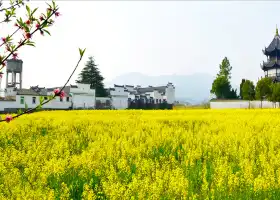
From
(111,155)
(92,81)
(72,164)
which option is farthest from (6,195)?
(92,81)

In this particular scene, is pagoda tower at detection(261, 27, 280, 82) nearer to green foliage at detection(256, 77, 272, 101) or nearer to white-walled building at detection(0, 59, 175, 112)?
green foliage at detection(256, 77, 272, 101)

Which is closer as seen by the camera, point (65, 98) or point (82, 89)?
point (65, 98)

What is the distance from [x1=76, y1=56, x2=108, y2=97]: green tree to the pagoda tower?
28.6 m

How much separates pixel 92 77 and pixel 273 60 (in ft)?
107

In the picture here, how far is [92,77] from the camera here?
63469 mm

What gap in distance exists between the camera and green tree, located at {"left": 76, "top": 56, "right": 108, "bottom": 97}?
61331mm

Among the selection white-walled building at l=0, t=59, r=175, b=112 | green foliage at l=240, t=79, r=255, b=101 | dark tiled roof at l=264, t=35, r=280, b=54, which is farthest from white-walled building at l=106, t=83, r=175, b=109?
dark tiled roof at l=264, t=35, r=280, b=54

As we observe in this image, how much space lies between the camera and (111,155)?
23.7ft

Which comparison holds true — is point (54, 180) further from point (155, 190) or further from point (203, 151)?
point (203, 151)

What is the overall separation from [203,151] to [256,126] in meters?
5.42

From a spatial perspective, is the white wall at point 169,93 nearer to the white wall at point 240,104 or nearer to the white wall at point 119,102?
the white wall at point 119,102

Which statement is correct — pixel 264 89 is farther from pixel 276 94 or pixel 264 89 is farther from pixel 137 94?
pixel 137 94

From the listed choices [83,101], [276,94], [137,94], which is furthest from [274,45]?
[83,101]

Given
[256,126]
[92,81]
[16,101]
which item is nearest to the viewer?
[256,126]
